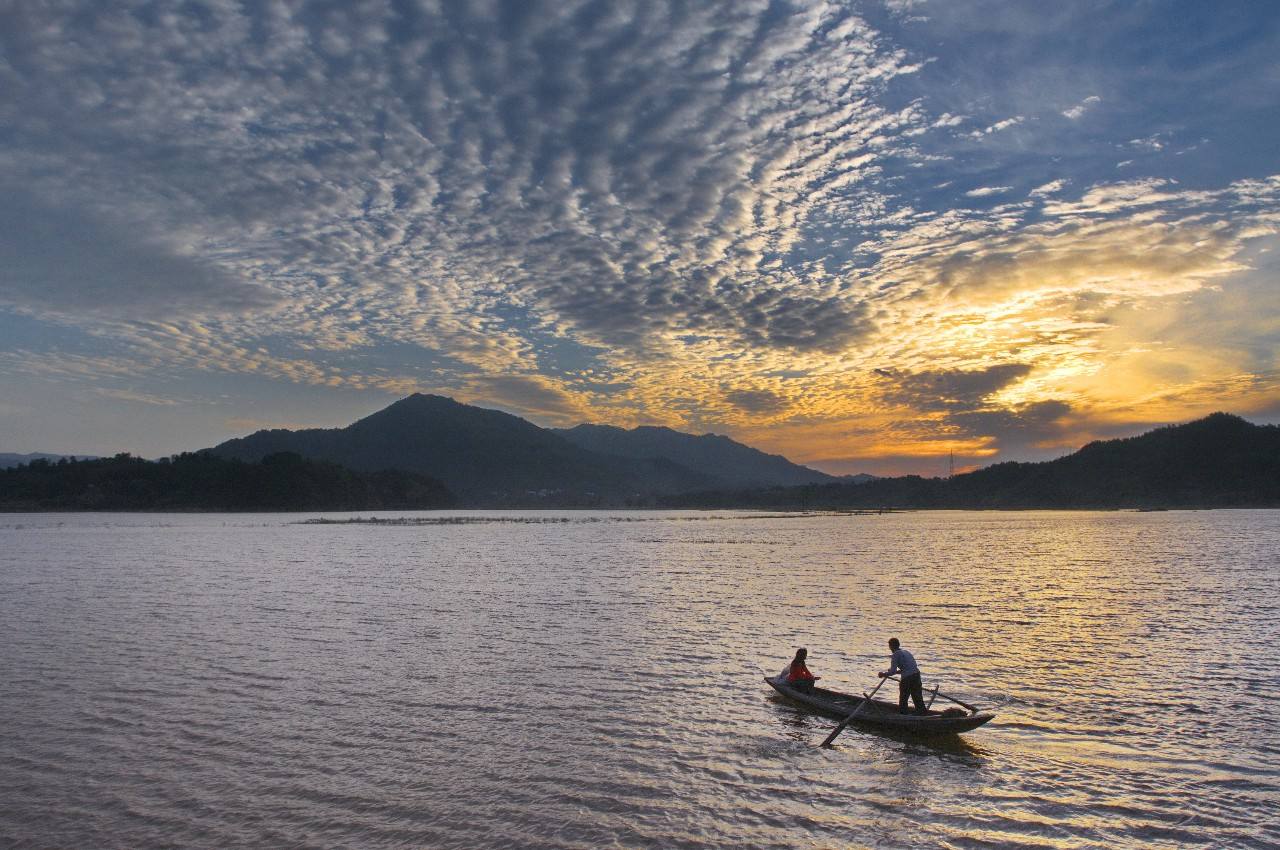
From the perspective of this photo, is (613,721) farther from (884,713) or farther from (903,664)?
(903,664)

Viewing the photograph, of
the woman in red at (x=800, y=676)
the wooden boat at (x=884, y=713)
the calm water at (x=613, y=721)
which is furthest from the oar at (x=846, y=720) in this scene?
the woman in red at (x=800, y=676)

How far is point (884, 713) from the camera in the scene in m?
25.0

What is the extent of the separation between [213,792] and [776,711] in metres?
17.5

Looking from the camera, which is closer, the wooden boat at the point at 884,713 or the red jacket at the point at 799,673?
the wooden boat at the point at 884,713

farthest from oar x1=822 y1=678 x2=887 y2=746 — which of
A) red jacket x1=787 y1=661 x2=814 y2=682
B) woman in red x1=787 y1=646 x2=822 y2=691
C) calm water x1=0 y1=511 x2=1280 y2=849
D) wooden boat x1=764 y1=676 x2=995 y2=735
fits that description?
red jacket x1=787 y1=661 x2=814 y2=682

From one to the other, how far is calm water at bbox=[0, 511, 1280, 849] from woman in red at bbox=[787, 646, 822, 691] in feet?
4.66

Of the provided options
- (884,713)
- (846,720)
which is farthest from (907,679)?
(846,720)

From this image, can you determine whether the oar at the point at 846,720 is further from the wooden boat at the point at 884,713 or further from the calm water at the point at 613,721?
the calm water at the point at 613,721

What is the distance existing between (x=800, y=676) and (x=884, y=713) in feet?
11.5

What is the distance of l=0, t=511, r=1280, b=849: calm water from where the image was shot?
57.1 feet

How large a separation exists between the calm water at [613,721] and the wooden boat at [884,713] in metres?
0.71

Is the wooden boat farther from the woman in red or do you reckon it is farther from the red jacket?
the red jacket

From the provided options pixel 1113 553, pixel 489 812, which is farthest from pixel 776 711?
pixel 1113 553

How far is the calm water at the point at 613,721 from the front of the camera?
17.4 metres
